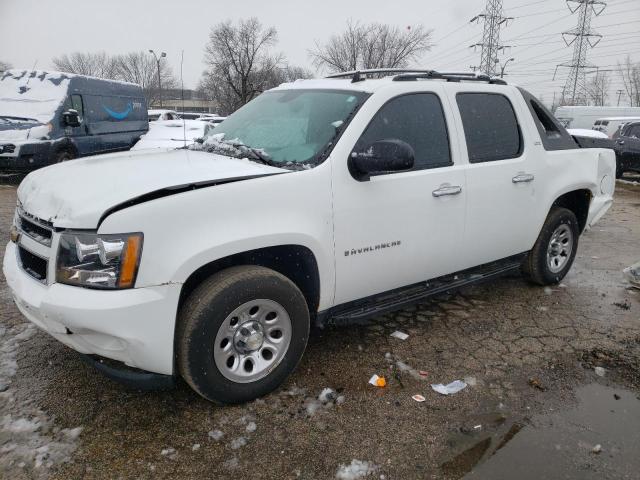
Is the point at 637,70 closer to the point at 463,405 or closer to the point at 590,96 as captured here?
the point at 590,96

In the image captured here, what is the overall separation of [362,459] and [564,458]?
100 centimetres

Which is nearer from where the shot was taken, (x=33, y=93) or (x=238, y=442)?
(x=238, y=442)

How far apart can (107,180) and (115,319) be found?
Result: 2.47 feet

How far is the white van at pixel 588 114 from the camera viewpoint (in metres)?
23.3

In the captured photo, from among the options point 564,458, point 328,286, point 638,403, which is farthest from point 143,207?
point 638,403

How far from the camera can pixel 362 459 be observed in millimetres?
2414

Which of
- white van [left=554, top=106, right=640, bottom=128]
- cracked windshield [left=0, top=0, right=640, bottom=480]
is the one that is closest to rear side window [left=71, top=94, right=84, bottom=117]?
cracked windshield [left=0, top=0, right=640, bottom=480]

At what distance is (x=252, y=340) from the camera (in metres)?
2.73

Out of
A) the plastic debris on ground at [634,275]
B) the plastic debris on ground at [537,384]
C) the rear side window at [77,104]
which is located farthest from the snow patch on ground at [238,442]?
the rear side window at [77,104]

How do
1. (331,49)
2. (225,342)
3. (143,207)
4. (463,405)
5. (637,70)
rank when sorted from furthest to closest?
1. (637,70)
2. (331,49)
3. (463,405)
4. (225,342)
5. (143,207)

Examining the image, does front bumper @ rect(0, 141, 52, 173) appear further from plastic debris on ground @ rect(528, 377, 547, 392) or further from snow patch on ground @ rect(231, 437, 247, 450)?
plastic debris on ground @ rect(528, 377, 547, 392)

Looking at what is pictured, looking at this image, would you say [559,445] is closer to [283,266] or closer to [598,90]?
[283,266]

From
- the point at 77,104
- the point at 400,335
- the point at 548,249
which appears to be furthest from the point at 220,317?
the point at 77,104

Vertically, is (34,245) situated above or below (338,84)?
below
